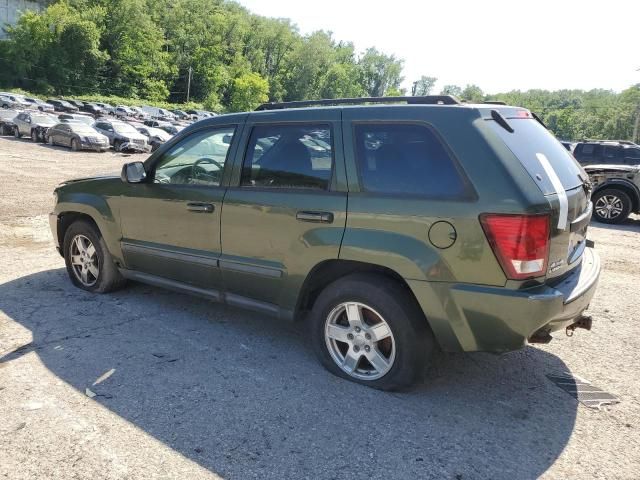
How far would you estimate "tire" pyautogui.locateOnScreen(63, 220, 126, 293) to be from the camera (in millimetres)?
4867

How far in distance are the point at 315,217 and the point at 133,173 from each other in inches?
76.0

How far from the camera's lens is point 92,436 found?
2.72 metres

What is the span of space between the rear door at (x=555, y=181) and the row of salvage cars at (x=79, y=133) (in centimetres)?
2498

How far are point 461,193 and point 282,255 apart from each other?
1357 mm

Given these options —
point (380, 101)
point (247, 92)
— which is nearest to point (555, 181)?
point (380, 101)

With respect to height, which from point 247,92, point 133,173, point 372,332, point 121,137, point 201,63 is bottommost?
point 372,332

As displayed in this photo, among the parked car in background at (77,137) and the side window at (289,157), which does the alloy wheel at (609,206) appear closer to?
the side window at (289,157)

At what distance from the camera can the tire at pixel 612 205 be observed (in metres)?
10.8

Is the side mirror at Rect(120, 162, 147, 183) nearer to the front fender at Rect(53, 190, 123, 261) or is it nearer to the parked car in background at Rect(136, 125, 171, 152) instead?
the front fender at Rect(53, 190, 123, 261)

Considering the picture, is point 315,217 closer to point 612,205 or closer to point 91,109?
point 612,205

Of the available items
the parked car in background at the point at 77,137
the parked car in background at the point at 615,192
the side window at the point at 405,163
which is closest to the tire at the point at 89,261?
the side window at the point at 405,163

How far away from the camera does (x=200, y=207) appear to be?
3969mm

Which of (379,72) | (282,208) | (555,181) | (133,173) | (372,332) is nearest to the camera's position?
(555,181)

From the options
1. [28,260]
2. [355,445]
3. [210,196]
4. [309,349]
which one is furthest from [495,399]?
[28,260]
